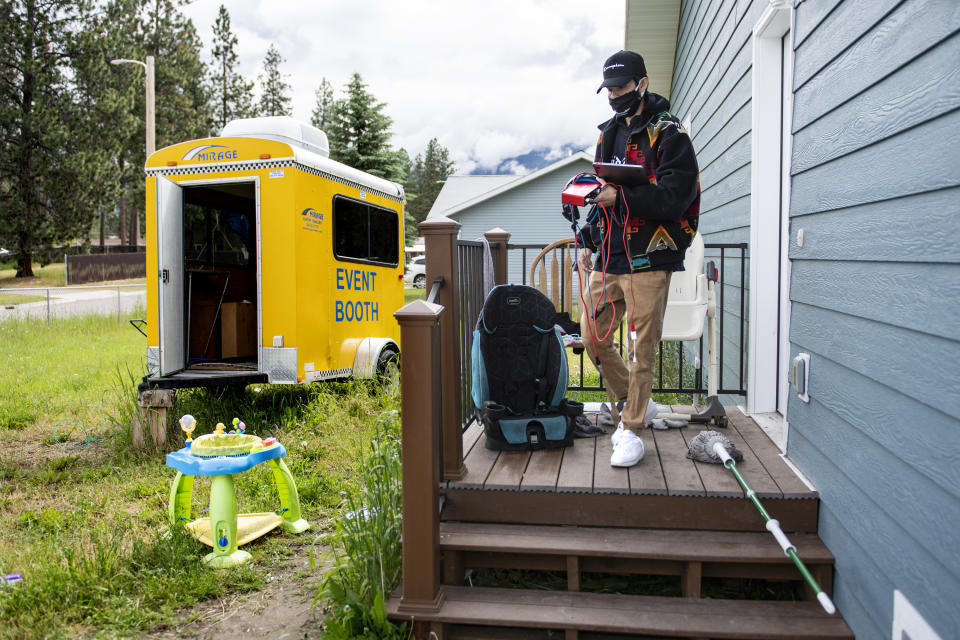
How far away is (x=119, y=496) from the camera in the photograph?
4.37m

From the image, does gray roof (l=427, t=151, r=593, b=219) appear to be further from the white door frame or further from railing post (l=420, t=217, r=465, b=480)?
railing post (l=420, t=217, r=465, b=480)

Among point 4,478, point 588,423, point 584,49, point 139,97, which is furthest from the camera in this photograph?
point 584,49

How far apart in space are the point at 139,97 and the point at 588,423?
29.8 metres

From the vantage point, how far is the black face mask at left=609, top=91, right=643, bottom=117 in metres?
3.21

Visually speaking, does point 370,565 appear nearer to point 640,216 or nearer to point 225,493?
point 225,493

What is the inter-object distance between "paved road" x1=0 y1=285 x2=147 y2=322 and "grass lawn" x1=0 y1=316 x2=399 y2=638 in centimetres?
806

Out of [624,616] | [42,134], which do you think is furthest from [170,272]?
[42,134]

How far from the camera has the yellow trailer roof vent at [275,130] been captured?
591 centimetres

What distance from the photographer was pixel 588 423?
3820 mm

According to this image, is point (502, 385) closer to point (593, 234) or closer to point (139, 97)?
point (593, 234)

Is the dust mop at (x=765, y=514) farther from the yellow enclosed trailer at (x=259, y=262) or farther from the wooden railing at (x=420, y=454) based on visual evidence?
the yellow enclosed trailer at (x=259, y=262)

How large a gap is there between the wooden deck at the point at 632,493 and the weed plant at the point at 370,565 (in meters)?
0.26

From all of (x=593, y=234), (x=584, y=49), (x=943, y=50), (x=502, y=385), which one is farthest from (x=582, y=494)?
(x=584, y=49)

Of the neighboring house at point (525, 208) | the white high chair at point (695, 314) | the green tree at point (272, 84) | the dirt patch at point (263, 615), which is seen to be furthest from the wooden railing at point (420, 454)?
the green tree at point (272, 84)
